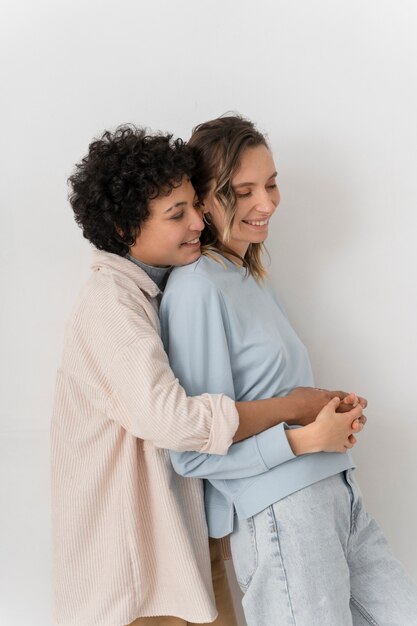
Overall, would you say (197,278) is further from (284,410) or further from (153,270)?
(284,410)

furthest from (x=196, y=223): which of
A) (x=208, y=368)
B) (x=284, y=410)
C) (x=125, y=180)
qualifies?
(x=284, y=410)

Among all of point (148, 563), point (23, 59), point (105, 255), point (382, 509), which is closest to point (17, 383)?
point (105, 255)

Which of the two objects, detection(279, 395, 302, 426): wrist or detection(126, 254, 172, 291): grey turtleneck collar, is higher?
detection(126, 254, 172, 291): grey turtleneck collar

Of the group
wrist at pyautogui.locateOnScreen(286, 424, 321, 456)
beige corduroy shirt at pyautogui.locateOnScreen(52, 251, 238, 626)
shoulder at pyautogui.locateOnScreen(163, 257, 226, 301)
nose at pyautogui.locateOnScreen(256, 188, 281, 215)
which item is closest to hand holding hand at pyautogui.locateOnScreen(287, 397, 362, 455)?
wrist at pyautogui.locateOnScreen(286, 424, 321, 456)

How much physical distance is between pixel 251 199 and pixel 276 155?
32cm

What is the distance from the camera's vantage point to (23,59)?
5.33ft

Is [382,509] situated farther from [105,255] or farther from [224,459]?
[105,255]

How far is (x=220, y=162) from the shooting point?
4.65ft

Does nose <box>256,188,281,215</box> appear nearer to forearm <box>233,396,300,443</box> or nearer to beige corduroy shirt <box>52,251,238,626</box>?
beige corduroy shirt <box>52,251,238,626</box>

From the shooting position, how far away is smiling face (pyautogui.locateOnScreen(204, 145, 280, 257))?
1426 millimetres

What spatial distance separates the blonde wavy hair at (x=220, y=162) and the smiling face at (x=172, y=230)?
49 millimetres

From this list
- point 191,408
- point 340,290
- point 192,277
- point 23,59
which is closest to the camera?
point 191,408

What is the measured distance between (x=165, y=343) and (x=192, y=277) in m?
0.14

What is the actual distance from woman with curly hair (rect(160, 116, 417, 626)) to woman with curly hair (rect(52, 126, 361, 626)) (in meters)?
0.05
